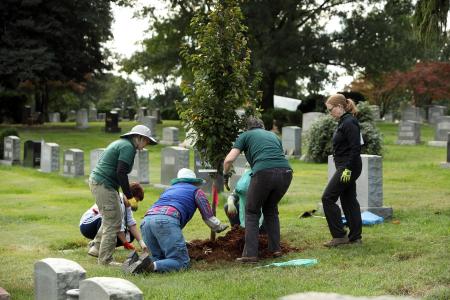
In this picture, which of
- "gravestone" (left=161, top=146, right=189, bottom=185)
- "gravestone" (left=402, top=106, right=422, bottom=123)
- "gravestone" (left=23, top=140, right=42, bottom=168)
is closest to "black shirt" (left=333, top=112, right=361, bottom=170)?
"gravestone" (left=161, top=146, right=189, bottom=185)

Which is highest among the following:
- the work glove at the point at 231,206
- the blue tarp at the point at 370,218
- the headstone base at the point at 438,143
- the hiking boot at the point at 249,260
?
the headstone base at the point at 438,143

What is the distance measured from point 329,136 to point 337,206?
13091 mm

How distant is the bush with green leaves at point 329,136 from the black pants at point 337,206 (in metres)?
12.0

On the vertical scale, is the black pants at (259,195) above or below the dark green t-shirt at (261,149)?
below

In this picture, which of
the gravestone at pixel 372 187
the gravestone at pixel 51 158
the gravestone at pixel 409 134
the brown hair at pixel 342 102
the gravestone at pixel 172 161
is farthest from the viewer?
the gravestone at pixel 409 134

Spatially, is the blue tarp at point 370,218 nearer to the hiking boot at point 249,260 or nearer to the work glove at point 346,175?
the work glove at point 346,175

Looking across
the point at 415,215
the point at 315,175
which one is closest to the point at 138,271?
the point at 415,215

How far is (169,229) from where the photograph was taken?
29.0 feet

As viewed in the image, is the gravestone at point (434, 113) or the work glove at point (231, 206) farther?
the gravestone at point (434, 113)

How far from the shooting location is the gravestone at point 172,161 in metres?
17.5

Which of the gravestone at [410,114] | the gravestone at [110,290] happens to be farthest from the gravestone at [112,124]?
the gravestone at [110,290]

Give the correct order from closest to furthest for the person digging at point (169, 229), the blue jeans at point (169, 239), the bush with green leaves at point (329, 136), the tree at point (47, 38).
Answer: the person digging at point (169, 229) < the blue jeans at point (169, 239) < the bush with green leaves at point (329, 136) < the tree at point (47, 38)

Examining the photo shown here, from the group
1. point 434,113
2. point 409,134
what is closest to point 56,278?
point 409,134

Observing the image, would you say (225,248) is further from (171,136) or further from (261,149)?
(171,136)
